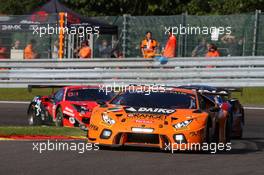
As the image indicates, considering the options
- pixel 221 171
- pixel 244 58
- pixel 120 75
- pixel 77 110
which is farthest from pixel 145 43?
pixel 221 171

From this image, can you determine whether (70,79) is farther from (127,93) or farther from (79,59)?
(127,93)

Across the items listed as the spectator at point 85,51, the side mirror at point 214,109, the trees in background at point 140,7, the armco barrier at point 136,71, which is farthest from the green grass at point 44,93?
the side mirror at point 214,109

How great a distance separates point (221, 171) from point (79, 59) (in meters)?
16.3

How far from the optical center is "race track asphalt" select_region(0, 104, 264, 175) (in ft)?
36.7

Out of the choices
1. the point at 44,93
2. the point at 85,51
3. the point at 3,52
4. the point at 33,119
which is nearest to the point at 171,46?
the point at 85,51

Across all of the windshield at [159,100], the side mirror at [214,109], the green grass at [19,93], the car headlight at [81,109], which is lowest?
the green grass at [19,93]

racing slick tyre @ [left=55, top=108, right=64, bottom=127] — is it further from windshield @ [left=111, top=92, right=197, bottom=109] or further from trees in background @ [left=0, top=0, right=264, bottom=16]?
trees in background @ [left=0, top=0, right=264, bottom=16]

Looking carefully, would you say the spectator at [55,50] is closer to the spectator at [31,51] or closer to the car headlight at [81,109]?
the spectator at [31,51]

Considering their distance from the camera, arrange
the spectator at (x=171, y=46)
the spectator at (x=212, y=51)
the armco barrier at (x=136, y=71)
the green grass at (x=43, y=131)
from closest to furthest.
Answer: the green grass at (x=43, y=131) < the armco barrier at (x=136, y=71) < the spectator at (x=212, y=51) < the spectator at (x=171, y=46)

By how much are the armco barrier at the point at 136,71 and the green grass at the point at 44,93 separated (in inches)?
20.0

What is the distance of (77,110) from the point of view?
1902 cm

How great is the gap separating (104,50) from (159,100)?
15459 millimetres

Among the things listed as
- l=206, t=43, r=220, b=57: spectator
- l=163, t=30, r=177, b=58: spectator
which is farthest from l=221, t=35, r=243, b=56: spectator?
l=163, t=30, r=177, b=58: spectator

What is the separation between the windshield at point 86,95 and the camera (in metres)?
19.8
